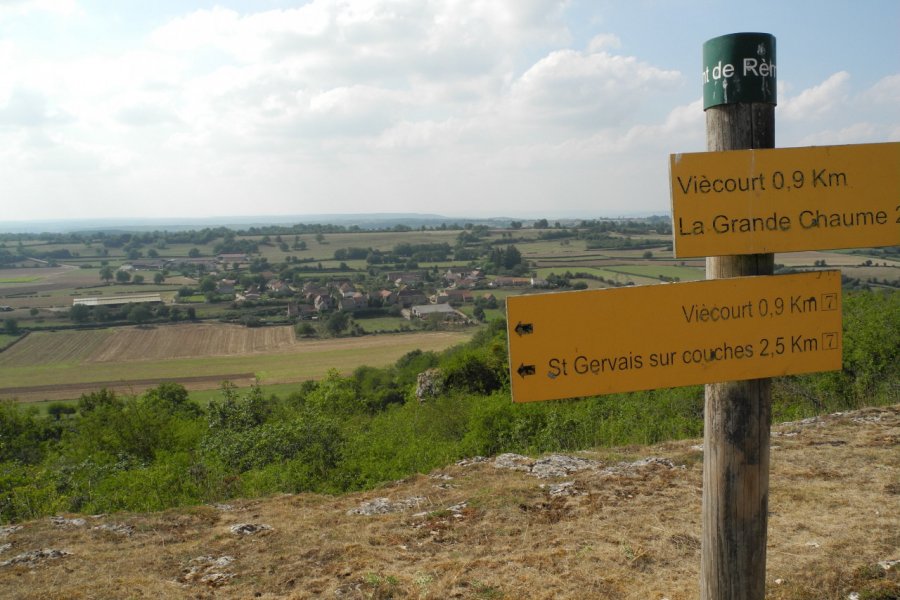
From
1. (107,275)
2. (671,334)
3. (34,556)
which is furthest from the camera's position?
(107,275)

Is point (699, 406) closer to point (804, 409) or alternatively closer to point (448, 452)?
point (804, 409)

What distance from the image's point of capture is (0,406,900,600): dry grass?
3.97 meters

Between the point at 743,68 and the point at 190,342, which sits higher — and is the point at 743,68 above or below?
above

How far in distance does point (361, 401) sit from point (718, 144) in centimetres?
2129

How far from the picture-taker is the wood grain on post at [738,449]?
253cm

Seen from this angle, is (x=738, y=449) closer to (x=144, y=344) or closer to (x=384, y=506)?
(x=384, y=506)

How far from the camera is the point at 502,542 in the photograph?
4.71 metres

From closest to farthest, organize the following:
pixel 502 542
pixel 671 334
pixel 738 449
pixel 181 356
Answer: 1. pixel 671 334
2. pixel 738 449
3. pixel 502 542
4. pixel 181 356

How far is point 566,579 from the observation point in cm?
401

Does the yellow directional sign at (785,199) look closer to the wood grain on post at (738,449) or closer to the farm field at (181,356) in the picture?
the wood grain on post at (738,449)

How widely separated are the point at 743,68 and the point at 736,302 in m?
0.98

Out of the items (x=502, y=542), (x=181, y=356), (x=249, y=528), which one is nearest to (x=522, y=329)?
(x=502, y=542)

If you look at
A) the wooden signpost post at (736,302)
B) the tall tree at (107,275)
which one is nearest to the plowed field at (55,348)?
the tall tree at (107,275)

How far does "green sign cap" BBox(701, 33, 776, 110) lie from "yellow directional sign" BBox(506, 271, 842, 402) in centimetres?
77
